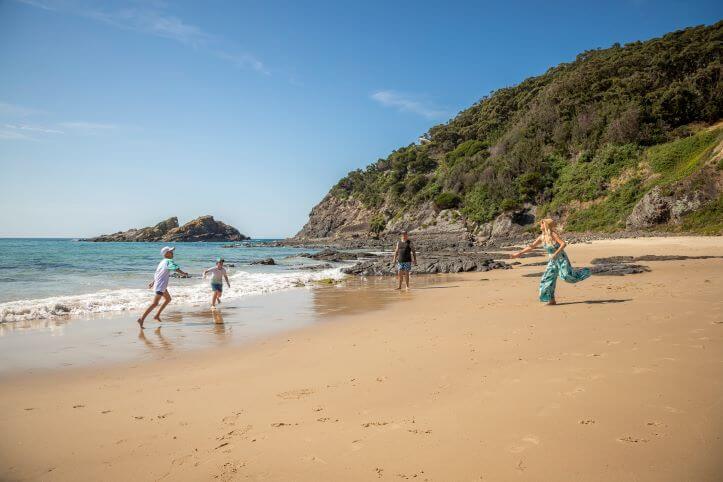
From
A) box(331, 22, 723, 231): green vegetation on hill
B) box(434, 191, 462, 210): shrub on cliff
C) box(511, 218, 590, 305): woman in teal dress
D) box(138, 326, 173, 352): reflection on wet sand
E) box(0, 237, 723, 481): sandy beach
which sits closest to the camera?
box(0, 237, 723, 481): sandy beach

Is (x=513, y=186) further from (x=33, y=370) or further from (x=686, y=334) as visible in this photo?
(x=33, y=370)

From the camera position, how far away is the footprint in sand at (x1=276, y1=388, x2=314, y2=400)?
4263mm

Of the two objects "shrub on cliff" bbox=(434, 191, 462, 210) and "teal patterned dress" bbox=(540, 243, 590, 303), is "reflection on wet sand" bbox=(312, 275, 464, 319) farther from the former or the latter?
"shrub on cliff" bbox=(434, 191, 462, 210)

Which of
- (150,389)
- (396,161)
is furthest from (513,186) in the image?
(150,389)

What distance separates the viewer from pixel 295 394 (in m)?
4.34

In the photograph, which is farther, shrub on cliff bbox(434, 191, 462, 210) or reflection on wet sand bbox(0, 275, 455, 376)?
shrub on cliff bbox(434, 191, 462, 210)

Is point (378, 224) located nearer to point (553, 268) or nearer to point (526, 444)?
point (553, 268)

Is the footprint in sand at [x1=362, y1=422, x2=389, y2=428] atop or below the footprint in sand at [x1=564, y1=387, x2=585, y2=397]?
below

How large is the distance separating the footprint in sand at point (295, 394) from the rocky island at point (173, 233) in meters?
128

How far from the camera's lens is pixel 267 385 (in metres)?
4.70

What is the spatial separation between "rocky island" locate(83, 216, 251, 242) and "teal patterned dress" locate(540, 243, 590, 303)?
4954 inches

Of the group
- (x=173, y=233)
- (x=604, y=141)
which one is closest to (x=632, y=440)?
(x=604, y=141)

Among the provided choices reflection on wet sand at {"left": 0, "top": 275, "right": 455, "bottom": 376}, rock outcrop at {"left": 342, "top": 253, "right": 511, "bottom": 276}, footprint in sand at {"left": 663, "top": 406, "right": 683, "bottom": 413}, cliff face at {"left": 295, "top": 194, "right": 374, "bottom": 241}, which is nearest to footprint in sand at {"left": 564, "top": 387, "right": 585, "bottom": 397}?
footprint in sand at {"left": 663, "top": 406, "right": 683, "bottom": 413}

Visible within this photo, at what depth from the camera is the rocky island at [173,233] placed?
119 meters
